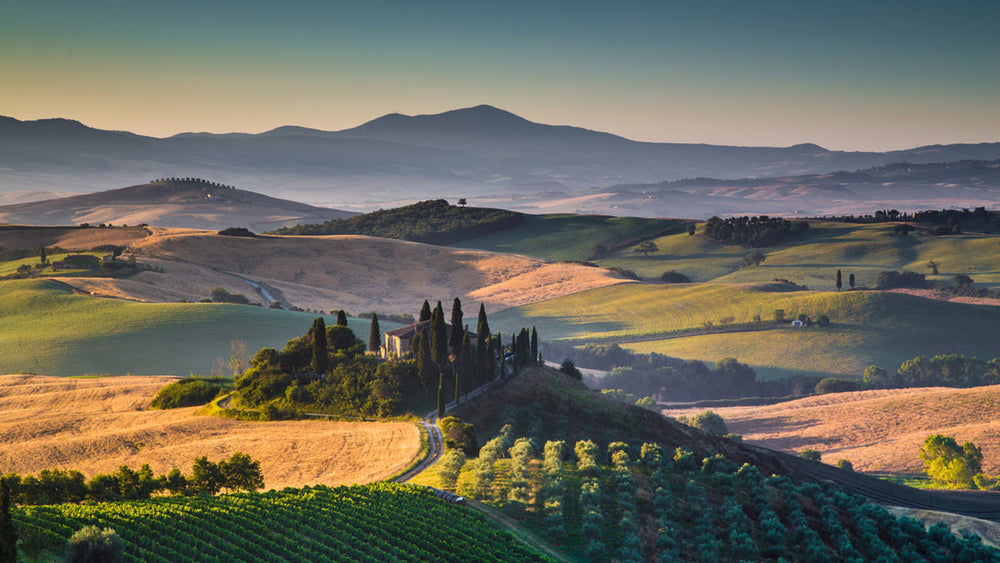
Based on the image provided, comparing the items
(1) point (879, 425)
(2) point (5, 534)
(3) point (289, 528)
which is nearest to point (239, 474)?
(3) point (289, 528)

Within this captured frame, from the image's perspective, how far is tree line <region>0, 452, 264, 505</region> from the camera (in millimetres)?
38688

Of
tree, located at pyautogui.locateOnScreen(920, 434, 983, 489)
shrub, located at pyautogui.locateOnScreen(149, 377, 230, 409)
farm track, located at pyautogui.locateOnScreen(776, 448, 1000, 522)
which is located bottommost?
tree, located at pyautogui.locateOnScreen(920, 434, 983, 489)

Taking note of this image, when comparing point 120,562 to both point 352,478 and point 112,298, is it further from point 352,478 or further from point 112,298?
point 112,298

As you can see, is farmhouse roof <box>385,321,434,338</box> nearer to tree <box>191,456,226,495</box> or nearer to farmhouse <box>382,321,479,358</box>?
farmhouse <box>382,321,479,358</box>

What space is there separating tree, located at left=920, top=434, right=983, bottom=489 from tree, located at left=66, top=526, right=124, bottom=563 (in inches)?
3158

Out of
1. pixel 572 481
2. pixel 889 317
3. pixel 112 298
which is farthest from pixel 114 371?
pixel 889 317

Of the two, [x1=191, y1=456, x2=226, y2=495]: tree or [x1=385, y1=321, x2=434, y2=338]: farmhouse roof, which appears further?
[x1=385, y1=321, x2=434, y2=338]: farmhouse roof

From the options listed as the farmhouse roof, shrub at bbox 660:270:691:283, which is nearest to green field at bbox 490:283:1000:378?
shrub at bbox 660:270:691:283

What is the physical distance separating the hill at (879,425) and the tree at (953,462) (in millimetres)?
3964

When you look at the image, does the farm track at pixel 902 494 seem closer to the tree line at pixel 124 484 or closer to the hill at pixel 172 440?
the hill at pixel 172 440

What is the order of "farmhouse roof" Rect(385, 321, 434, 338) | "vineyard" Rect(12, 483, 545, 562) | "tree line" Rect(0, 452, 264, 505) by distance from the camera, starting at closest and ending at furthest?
1. "vineyard" Rect(12, 483, 545, 562)
2. "tree line" Rect(0, 452, 264, 505)
3. "farmhouse roof" Rect(385, 321, 434, 338)

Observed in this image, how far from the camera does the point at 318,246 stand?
198 m

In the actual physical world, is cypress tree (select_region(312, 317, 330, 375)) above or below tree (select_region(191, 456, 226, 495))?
above

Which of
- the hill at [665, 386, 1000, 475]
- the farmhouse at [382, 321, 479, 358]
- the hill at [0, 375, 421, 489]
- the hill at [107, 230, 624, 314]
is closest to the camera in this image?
the hill at [0, 375, 421, 489]
